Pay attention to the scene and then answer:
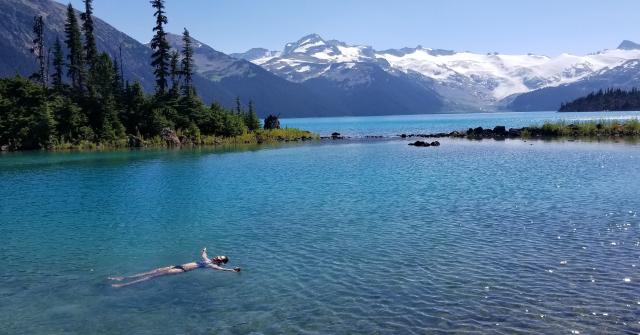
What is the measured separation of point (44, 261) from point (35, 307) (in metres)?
5.92

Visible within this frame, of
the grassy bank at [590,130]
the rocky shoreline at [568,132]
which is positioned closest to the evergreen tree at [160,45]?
the rocky shoreline at [568,132]

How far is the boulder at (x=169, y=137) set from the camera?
10094 cm

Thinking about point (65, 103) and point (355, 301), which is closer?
point (355, 301)

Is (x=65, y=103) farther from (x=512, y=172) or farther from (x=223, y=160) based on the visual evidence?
(x=512, y=172)

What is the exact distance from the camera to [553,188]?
1506 inches

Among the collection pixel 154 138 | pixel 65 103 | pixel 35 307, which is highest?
pixel 65 103

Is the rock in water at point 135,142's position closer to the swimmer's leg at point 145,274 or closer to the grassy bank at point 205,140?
the grassy bank at point 205,140

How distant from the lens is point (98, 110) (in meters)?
98.7

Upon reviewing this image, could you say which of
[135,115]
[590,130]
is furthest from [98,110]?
[590,130]

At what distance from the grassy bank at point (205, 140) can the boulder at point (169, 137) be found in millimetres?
589

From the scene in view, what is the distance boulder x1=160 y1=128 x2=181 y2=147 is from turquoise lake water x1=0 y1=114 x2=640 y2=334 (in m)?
55.5

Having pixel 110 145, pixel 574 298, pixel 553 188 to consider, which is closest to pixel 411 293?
pixel 574 298

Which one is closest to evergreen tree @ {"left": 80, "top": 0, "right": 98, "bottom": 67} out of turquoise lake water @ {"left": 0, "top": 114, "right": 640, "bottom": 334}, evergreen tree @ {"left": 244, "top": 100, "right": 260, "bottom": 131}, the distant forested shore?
the distant forested shore

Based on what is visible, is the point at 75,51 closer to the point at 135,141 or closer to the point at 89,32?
the point at 89,32
